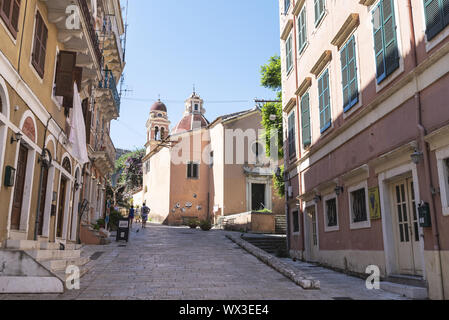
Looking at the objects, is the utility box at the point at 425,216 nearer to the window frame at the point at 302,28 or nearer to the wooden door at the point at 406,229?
the wooden door at the point at 406,229

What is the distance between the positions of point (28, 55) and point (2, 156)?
2.67 m

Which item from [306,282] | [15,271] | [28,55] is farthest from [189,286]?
[28,55]

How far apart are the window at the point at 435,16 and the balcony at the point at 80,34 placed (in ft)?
25.9

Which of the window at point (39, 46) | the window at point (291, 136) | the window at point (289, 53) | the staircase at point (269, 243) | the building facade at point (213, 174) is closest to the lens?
the window at point (39, 46)

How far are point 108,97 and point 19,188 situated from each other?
1141cm

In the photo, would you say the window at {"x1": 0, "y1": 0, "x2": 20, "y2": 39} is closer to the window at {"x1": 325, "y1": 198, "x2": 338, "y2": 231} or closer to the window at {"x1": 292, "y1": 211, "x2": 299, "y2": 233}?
the window at {"x1": 325, "y1": 198, "x2": 338, "y2": 231}

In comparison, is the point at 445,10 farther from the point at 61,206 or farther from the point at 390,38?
the point at 61,206

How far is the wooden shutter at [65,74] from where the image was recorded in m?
11.3

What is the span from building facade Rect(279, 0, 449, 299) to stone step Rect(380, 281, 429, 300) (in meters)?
0.18

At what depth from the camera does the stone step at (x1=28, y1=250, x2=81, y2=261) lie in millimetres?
7576

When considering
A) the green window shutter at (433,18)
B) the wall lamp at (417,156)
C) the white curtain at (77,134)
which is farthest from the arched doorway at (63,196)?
the green window shutter at (433,18)

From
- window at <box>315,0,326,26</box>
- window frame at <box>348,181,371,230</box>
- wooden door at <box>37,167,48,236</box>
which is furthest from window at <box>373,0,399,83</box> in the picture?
wooden door at <box>37,167,48,236</box>

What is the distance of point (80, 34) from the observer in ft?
37.8
